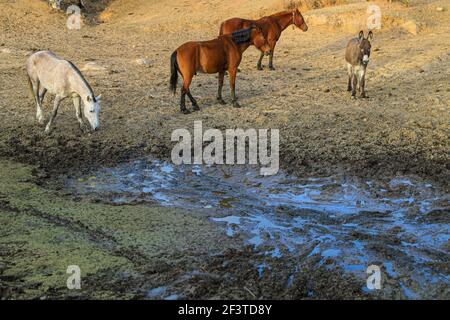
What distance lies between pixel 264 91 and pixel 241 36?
133 centimetres

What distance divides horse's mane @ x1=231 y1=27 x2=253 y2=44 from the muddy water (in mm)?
3283

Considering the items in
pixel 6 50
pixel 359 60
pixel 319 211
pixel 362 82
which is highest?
pixel 6 50

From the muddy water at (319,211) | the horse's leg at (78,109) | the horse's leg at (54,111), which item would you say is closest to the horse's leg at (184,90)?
the horse's leg at (78,109)

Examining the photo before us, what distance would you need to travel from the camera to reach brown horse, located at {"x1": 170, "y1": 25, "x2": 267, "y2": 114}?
10391 millimetres

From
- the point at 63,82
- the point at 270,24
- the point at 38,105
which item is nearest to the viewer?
the point at 63,82

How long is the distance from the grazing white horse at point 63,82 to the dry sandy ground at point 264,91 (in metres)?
0.35

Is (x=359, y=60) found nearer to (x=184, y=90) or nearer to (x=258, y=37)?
(x=258, y=37)

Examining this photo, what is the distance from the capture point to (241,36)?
10906mm

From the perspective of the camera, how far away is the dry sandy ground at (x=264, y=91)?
8.70 metres

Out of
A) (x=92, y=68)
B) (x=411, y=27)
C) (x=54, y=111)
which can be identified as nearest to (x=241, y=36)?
(x=54, y=111)

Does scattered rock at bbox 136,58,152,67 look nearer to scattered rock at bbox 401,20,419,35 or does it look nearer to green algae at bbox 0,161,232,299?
scattered rock at bbox 401,20,419,35

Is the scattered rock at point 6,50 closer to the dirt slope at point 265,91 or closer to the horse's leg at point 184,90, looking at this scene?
the dirt slope at point 265,91

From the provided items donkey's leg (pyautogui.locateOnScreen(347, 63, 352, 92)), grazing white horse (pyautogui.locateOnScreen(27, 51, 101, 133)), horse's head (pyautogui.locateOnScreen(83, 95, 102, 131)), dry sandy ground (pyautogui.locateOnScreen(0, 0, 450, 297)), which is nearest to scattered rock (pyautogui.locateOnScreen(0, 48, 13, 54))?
dry sandy ground (pyautogui.locateOnScreen(0, 0, 450, 297))

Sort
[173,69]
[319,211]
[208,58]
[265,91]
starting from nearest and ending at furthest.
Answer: [319,211], [173,69], [208,58], [265,91]
